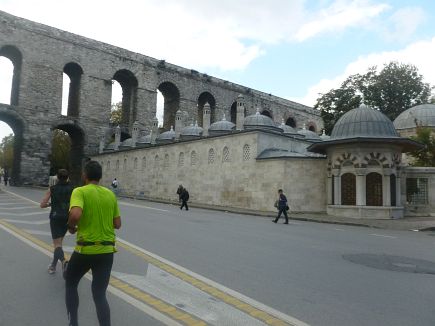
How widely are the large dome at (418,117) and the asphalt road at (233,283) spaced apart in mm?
31430

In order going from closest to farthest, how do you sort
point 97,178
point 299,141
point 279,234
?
point 97,178
point 279,234
point 299,141

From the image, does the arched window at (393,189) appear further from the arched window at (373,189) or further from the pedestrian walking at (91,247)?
the pedestrian walking at (91,247)

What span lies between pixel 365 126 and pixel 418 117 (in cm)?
2045

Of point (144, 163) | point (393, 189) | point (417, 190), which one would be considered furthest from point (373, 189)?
point (144, 163)

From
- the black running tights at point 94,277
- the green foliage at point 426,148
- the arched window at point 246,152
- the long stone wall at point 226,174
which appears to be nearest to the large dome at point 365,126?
the long stone wall at point 226,174

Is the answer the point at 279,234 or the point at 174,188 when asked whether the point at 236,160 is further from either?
the point at 279,234

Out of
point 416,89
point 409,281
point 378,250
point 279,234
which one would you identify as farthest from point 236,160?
point 416,89

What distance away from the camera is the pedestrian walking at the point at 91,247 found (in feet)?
12.5

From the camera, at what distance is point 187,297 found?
530 centimetres

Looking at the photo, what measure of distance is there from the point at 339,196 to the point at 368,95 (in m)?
34.2

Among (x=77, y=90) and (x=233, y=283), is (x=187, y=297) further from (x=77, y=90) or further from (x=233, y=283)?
(x=77, y=90)

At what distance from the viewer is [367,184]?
21125 mm

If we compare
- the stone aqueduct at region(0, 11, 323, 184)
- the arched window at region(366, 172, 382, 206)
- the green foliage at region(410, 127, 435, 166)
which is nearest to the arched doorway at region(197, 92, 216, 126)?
the stone aqueduct at region(0, 11, 323, 184)

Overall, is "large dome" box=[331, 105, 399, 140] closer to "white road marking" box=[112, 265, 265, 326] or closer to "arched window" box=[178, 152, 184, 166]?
"arched window" box=[178, 152, 184, 166]
